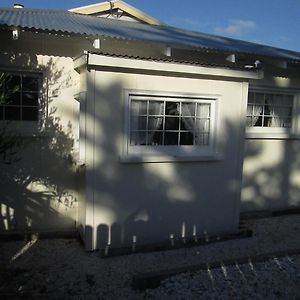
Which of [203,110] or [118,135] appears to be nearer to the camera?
[118,135]

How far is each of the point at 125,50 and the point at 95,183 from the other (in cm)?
266

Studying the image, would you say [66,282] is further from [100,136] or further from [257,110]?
[257,110]

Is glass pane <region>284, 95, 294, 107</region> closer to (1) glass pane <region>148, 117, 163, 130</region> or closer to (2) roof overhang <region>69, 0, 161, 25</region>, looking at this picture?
(1) glass pane <region>148, 117, 163, 130</region>

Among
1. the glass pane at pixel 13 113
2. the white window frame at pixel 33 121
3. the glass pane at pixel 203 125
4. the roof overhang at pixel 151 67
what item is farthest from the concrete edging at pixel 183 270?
the glass pane at pixel 13 113

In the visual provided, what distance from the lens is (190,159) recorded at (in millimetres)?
5770

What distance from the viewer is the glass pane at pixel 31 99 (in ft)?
19.4

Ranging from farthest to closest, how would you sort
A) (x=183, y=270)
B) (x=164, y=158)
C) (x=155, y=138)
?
1. (x=155, y=138)
2. (x=164, y=158)
3. (x=183, y=270)

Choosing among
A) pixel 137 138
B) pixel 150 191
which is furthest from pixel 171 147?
pixel 150 191

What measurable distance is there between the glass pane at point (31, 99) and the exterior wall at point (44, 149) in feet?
0.48

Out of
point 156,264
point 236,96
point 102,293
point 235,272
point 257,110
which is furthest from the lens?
point 257,110

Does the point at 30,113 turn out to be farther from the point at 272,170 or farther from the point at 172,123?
the point at 272,170

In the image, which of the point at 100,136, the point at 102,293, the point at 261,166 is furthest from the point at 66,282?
the point at 261,166

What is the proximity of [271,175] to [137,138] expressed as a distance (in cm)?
394

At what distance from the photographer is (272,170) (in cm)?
789
